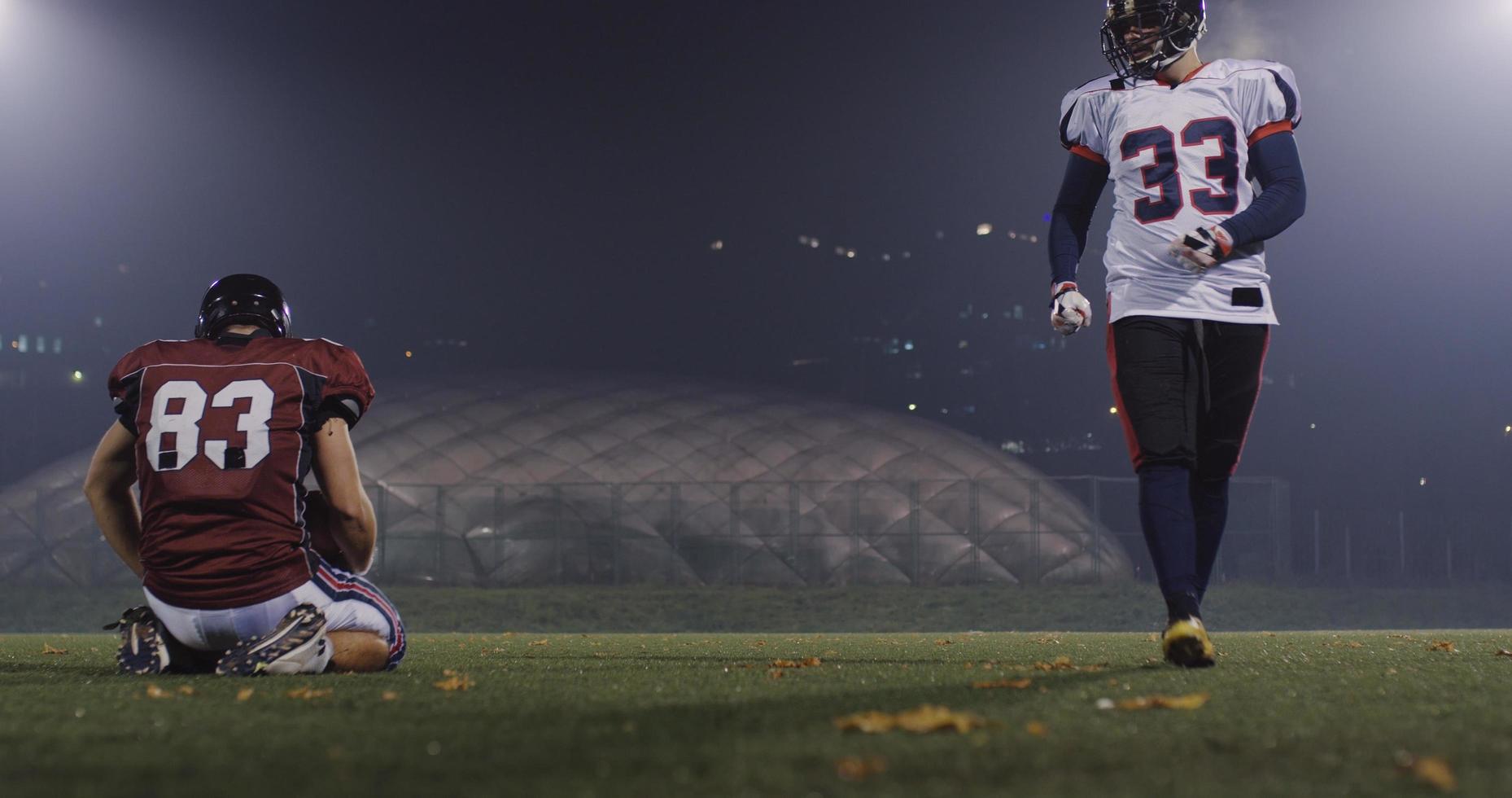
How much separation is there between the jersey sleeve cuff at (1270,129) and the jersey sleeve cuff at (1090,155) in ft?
1.95

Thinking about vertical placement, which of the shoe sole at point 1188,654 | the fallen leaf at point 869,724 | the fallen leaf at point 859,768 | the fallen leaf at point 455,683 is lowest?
the shoe sole at point 1188,654

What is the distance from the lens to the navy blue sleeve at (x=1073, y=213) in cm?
528

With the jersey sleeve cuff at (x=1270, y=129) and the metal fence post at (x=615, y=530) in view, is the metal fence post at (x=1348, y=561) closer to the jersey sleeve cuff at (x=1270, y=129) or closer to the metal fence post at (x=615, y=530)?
the metal fence post at (x=615, y=530)

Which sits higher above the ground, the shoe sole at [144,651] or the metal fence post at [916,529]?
the shoe sole at [144,651]

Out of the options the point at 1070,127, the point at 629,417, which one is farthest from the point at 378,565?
the point at 1070,127

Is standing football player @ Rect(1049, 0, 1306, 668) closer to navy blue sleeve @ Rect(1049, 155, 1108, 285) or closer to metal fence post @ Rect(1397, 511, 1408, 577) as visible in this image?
navy blue sleeve @ Rect(1049, 155, 1108, 285)

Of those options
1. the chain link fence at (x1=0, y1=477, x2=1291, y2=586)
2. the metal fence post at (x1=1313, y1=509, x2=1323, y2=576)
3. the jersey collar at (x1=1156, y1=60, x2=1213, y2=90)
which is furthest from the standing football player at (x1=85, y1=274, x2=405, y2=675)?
the metal fence post at (x1=1313, y1=509, x2=1323, y2=576)

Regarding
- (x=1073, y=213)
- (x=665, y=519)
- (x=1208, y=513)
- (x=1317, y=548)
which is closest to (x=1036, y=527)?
(x=665, y=519)

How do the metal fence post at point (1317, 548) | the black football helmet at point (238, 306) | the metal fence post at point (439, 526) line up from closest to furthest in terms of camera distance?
the black football helmet at point (238, 306) < the metal fence post at point (439, 526) < the metal fence post at point (1317, 548)

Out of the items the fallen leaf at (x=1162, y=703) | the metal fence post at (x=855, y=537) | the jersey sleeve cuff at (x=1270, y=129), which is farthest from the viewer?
the metal fence post at (x=855, y=537)

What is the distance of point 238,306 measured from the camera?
4117 mm

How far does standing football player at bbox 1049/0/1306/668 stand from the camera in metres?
4.59

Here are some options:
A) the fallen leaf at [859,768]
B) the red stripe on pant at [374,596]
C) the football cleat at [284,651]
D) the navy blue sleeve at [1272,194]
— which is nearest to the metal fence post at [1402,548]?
the navy blue sleeve at [1272,194]

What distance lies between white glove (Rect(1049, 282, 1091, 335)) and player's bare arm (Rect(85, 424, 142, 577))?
336 centimetres
